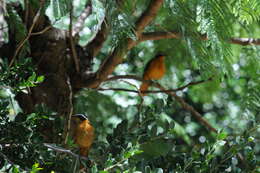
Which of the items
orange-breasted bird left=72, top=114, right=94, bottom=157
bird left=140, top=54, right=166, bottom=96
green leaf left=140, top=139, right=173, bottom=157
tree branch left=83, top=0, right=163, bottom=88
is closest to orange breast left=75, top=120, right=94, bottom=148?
orange-breasted bird left=72, top=114, right=94, bottom=157

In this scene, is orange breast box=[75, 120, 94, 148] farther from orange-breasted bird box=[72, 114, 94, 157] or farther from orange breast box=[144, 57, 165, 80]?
orange breast box=[144, 57, 165, 80]

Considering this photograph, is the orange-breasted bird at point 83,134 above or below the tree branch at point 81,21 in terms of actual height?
below

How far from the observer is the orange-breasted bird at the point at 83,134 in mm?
2707

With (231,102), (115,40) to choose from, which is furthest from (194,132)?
(115,40)

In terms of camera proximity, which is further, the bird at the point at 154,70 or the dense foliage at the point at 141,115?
the bird at the point at 154,70

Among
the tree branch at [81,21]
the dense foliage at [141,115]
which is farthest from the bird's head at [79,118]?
the tree branch at [81,21]

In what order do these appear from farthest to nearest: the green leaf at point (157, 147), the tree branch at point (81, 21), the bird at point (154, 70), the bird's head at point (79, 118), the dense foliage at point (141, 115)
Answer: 1. the bird at point (154, 70)
2. the tree branch at point (81, 21)
3. the bird's head at point (79, 118)
4. the green leaf at point (157, 147)
5. the dense foliage at point (141, 115)

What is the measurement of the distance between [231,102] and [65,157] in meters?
4.53

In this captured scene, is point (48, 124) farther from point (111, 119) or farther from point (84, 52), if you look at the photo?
point (111, 119)

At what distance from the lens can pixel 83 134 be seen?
9.02ft

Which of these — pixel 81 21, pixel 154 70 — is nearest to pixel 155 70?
pixel 154 70

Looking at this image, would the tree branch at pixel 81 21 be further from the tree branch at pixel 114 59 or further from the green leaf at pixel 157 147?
the green leaf at pixel 157 147

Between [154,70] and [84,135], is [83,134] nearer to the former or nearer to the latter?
[84,135]

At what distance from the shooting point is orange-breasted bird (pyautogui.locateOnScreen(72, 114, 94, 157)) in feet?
8.88
